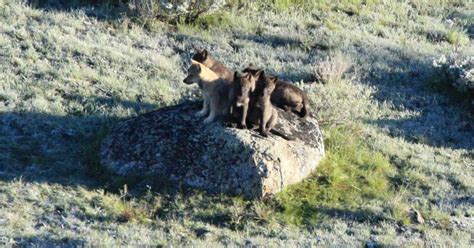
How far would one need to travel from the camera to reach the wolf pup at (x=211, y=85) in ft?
34.6

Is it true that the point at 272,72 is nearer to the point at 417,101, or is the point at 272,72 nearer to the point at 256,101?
the point at 417,101

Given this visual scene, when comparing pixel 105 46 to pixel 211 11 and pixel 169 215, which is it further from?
pixel 169 215

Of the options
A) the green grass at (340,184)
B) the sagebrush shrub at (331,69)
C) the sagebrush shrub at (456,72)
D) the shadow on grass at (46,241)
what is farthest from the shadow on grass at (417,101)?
the shadow on grass at (46,241)

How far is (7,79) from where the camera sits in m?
13.1

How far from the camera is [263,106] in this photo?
414 inches

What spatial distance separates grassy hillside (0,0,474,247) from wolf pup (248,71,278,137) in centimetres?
105

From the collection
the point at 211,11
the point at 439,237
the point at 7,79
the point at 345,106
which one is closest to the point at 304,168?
the point at 439,237

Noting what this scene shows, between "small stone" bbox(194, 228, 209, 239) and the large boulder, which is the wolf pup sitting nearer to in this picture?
the large boulder

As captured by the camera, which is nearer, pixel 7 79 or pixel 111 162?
pixel 111 162

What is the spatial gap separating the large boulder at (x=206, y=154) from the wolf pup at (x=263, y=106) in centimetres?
17

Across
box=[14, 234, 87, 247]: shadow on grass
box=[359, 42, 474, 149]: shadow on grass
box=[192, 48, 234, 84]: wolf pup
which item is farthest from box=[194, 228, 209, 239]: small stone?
box=[359, 42, 474, 149]: shadow on grass

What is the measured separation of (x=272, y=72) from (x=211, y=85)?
17.2 ft

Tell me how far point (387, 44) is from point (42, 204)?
10500 mm

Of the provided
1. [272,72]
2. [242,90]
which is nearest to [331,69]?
[272,72]
